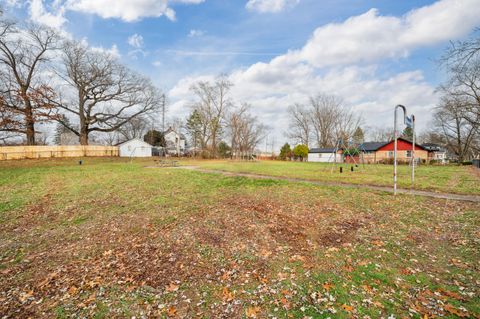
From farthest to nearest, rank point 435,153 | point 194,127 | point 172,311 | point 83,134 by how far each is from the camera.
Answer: point 194,127
point 435,153
point 83,134
point 172,311

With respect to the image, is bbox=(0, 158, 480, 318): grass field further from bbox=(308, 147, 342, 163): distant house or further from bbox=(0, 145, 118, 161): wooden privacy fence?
bbox=(308, 147, 342, 163): distant house

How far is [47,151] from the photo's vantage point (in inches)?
981

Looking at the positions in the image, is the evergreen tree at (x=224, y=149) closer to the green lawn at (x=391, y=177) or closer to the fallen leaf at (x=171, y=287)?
the green lawn at (x=391, y=177)

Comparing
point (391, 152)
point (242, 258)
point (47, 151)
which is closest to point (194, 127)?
point (47, 151)

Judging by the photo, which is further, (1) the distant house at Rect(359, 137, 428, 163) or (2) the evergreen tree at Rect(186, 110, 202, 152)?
(2) the evergreen tree at Rect(186, 110, 202, 152)

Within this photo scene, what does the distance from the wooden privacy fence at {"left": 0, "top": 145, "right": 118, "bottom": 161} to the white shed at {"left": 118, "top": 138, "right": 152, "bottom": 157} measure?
4003mm

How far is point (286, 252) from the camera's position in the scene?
174 inches

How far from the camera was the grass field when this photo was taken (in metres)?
3.01

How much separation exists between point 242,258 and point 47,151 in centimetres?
3037

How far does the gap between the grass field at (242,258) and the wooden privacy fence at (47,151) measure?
20.3 meters

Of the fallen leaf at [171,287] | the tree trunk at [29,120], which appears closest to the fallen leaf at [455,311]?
the fallen leaf at [171,287]

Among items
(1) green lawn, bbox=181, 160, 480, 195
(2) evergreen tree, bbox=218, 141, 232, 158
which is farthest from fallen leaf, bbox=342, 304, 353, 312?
(2) evergreen tree, bbox=218, 141, 232, 158

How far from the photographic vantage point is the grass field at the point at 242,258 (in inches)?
118

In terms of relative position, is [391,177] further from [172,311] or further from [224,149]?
[224,149]
